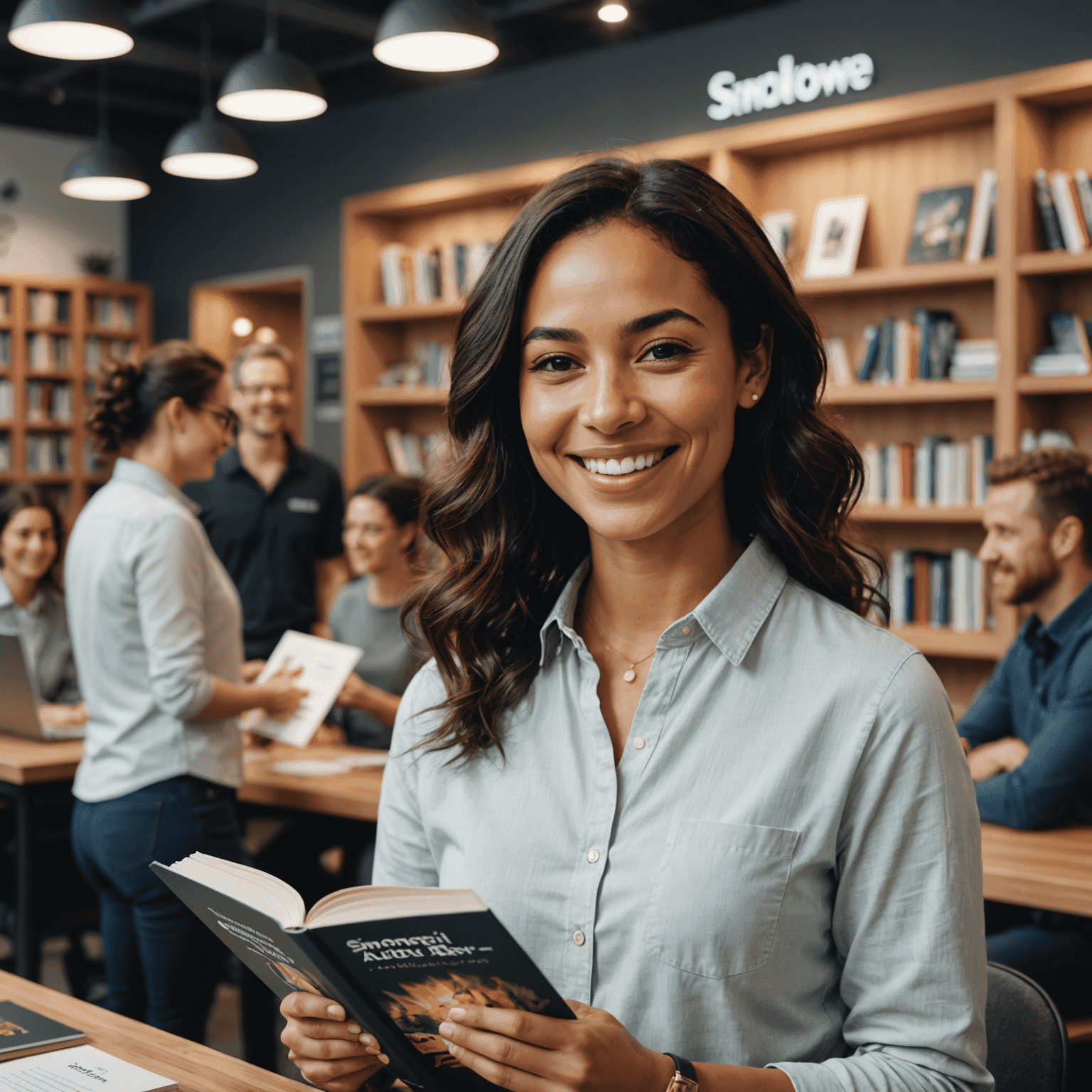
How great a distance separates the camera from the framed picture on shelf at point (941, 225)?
4453 mm

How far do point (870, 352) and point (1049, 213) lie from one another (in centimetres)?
79

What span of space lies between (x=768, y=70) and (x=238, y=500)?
2767 millimetres

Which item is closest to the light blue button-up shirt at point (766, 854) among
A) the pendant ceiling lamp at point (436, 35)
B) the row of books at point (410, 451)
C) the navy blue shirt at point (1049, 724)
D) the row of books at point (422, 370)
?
the navy blue shirt at point (1049, 724)

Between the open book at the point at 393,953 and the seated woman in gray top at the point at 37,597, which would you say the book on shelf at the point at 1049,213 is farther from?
the open book at the point at 393,953

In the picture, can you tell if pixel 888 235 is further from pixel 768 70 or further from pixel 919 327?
pixel 768 70

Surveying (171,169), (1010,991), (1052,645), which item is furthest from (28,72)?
(1010,991)

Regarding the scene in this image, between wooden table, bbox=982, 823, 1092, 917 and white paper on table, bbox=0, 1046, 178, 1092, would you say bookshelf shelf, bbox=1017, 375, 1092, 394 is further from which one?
white paper on table, bbox=0, 1046, 178, 1092

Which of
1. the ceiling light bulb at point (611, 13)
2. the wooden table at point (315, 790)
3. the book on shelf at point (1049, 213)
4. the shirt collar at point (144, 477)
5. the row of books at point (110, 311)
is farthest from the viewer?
the row of books at point (110, 311)

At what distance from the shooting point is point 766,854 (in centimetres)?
110

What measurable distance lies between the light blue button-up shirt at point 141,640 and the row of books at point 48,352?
16.5 feet

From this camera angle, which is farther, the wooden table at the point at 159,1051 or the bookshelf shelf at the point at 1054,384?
the bookshelf shelf at the point at 1054,384

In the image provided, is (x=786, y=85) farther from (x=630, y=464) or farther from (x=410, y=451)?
(x=630, y=464)

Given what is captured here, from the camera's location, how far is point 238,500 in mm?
4742

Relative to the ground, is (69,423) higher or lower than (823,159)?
lower
